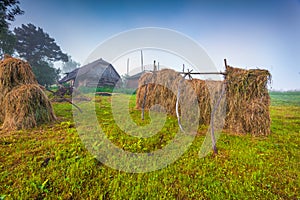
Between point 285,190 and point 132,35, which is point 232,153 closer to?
point 285,190

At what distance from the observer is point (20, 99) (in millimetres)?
4641

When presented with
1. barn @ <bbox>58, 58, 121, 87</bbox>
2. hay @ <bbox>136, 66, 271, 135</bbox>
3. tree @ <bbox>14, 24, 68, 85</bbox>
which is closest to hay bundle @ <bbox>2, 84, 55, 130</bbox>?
hay @ <bbox>136, 66, 271, 135</bbox>

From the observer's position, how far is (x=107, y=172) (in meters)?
2.63

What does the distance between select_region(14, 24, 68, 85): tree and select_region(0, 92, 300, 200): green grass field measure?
23.7 meters

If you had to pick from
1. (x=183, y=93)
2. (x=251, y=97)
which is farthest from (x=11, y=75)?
(x=251, y=97)

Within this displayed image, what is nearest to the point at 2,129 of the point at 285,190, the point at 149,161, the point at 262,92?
the point at 149,161

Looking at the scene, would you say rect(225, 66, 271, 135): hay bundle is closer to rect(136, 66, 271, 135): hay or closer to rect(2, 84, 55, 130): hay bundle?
rect(136, 66, 271, 135): hay

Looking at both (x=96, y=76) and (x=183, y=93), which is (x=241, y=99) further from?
(x=96, y=76)

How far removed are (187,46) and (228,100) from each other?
116 inches

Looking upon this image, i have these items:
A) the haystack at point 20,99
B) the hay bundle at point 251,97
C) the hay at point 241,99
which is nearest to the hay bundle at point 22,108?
the haystack at point 20,99

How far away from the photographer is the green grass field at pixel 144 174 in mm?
2121

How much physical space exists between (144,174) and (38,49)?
118 ft

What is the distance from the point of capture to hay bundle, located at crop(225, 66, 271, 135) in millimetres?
4867

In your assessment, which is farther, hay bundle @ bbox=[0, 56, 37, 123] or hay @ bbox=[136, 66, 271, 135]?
hay bundle @ bbox=[0, 56, 37, 123]
